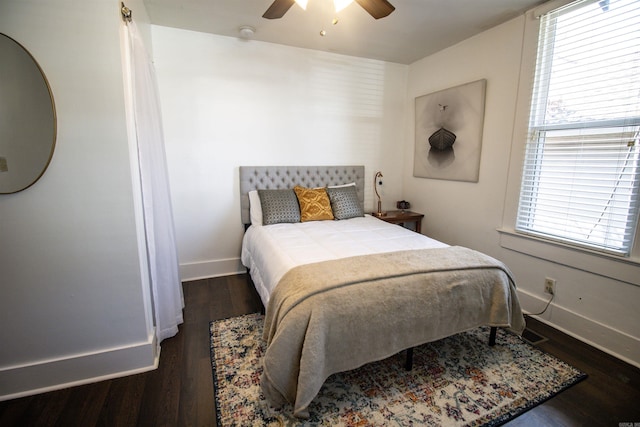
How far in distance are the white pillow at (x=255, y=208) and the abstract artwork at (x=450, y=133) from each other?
2090mm

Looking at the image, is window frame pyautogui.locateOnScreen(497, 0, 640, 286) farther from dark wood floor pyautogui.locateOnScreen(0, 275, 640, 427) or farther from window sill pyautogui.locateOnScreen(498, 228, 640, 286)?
dark wood floor pyautogui.locateOnScreen(0, 275, 640, 427)

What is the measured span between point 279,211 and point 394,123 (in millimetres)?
2079

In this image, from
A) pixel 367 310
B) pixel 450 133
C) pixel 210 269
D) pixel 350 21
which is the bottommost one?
pixel 210 269

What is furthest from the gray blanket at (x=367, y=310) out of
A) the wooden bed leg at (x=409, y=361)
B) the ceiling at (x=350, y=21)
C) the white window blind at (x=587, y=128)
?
the ceiling at (x=350, y=21)

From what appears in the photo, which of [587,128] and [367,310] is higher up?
[587,128]

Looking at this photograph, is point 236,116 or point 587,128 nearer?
point 587,128

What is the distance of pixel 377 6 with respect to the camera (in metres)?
A: 1.77

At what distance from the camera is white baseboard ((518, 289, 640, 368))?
76.9 inches

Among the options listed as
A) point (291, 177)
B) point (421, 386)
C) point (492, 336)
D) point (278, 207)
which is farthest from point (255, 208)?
point (492, 336)

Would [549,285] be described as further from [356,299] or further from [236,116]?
[236,116]

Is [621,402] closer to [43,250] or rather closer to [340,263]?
[340,263]

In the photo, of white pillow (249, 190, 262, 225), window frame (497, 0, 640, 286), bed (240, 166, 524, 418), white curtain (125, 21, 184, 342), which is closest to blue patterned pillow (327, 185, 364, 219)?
bed (240, 166, 524, 418)

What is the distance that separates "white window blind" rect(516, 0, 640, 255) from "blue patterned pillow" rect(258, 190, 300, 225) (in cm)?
218

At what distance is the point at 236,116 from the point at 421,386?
294 centimetres
